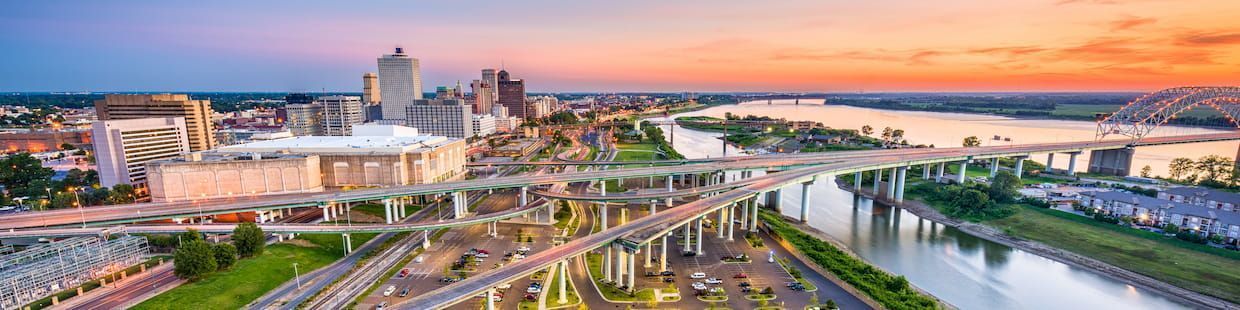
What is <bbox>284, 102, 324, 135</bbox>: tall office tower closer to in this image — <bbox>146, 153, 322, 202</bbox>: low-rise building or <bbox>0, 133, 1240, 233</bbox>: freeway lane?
<bbox>146, 153, 322, 202</bbox>: low-rise building

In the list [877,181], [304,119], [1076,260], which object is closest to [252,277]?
[1076,260]

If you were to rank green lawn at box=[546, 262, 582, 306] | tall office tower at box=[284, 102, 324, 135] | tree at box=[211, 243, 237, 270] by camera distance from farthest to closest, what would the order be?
1. tall office tower at box=[284, 102, 324, 135]
2. tree at box=[211, 243, 237, 270]
3. green lawn at box=[546, 262, 582, 306]

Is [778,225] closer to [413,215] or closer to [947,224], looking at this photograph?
[947,224]

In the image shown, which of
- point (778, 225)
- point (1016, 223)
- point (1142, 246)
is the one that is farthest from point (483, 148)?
point (1142, 246)

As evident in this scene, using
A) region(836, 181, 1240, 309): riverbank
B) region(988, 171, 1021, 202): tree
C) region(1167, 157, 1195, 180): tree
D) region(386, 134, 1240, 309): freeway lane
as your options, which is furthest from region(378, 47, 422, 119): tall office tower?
region(1167, 157, 1195, 180): tree

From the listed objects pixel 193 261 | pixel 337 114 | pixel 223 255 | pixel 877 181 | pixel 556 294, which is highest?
pixel 337 114

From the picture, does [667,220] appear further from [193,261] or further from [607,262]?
[193,261]
